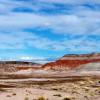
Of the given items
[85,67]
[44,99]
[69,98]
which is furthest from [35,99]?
[85,67]

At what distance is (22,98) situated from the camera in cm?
3659

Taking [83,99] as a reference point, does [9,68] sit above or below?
above

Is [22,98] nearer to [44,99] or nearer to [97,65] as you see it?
[44,99]

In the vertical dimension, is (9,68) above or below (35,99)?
above

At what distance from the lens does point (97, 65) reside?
175125mm

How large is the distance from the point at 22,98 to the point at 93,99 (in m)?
6.62

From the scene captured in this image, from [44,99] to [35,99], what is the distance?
0.90 m

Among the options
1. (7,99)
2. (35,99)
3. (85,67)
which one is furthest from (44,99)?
(85,67)

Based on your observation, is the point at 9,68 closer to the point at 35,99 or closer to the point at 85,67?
the point at 85,67

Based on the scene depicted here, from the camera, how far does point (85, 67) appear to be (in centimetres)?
17375

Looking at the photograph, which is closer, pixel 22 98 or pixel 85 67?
pixel 22 98

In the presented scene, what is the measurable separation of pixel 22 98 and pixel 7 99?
144 cm

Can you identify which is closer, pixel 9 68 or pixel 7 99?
pixel 7 99

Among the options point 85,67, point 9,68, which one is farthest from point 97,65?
point 9,68
